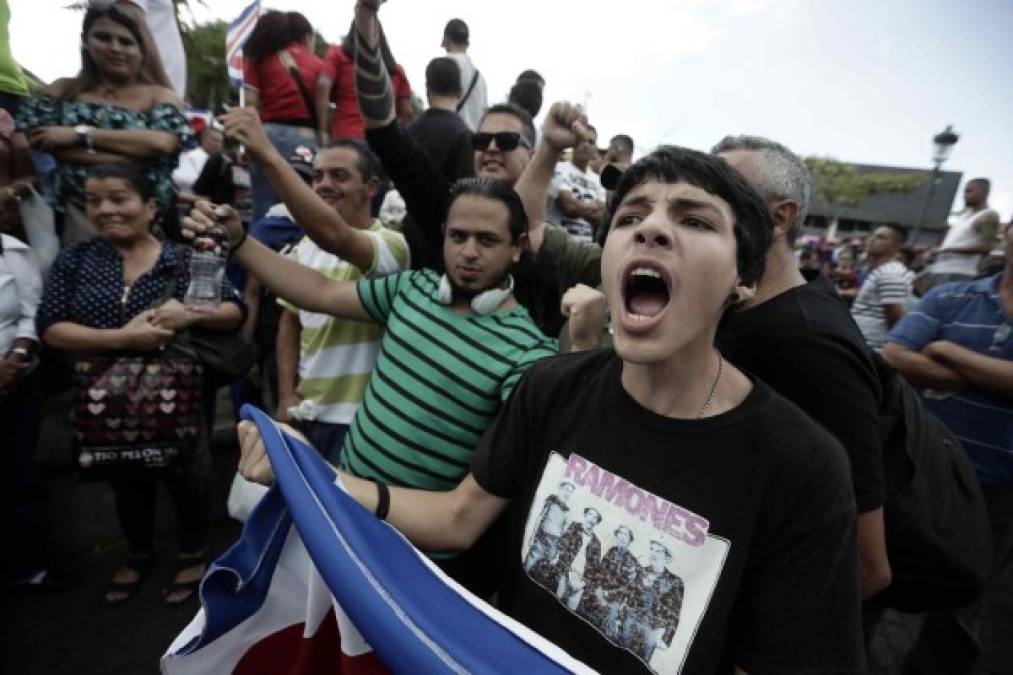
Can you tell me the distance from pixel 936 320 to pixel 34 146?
4943mm

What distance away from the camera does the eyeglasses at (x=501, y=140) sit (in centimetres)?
268

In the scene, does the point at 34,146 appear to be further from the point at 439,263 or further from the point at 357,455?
the point at 357,455

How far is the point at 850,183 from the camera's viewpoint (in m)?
50.4

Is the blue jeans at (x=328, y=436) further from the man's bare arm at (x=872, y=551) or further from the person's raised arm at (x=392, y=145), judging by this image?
the man's bare arm at (x=872, y=551)

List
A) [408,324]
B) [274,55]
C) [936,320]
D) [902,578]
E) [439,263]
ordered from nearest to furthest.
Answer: [902,578]
[408,324]
[439,263]
[936,320]
[274,55]

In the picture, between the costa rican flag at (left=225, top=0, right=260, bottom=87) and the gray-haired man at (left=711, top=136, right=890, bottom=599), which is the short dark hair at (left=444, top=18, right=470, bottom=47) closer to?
the costa rican flag at (left=225, top=0, right=260, bottom=87)

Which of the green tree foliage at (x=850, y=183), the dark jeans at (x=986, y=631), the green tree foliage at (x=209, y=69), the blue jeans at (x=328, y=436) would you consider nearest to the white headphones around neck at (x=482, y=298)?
the blue jeans at (x=328, y=436)

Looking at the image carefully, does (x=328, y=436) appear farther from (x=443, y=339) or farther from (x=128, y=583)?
(x=128, y=583)

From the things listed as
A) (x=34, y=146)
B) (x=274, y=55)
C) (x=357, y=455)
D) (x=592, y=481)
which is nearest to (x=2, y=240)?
(x=34, y=146)

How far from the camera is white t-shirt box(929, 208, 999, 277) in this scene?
5.48 meters

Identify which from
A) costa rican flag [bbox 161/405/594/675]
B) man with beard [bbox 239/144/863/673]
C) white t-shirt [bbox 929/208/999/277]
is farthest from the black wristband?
white t-shirt [bbox 929/208/999/277]

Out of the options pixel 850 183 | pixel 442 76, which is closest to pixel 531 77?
pixel 442 76

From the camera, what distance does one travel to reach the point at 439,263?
2488 millimetres

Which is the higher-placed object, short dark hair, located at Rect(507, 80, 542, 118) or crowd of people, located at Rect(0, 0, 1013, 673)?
short dark hair, located at Rect(507, 80, 542, 118)
